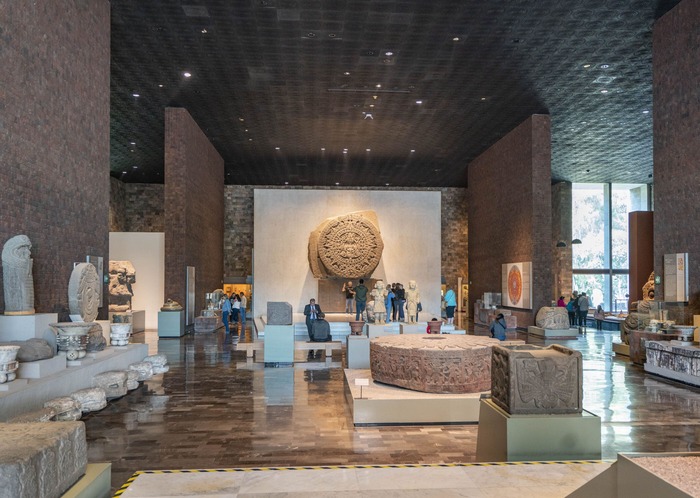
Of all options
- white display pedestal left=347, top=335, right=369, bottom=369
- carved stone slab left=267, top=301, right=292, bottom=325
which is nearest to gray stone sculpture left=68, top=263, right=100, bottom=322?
carved stone slab left=267, top=301, right=292, bottom=325

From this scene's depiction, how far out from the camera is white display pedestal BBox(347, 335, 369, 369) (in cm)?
1045

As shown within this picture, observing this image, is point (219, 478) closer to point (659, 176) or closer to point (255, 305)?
point (659, 176)

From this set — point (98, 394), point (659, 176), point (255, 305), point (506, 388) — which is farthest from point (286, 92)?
point (506, 388)

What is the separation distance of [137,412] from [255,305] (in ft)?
45.9

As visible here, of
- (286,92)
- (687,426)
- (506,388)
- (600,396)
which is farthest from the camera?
(286,92)

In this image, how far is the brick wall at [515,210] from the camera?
61.6 ft

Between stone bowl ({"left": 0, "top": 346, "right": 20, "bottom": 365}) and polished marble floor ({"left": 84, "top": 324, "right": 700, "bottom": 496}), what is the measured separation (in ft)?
3.90

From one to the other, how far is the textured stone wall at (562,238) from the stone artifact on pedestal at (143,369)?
84.3 feet

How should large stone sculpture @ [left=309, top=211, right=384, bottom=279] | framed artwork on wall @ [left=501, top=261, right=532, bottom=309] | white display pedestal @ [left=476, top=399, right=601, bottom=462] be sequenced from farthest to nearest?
1. large stone sculpture @ [left=309, top=211, right=384, bottom=279]
2. framed artwork on wall @ [left=501, top=261, right=532, bottom=309]
3. white display pedestal @ [left=476, top=399, right=601, bottom=462]

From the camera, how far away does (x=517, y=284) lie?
2014 cm

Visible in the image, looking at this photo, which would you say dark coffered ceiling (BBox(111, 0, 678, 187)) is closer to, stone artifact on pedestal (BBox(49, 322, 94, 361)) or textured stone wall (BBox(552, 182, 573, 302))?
textured stone wall (BBox(552, 182, 573, 302))

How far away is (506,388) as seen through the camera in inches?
206

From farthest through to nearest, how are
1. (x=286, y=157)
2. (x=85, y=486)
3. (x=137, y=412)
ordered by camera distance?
(x=286, y=157), (x=137, y=412), (x=85, y=486)

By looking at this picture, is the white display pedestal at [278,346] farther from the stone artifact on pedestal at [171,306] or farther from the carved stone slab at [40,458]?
the carved stone slab at [40,458]
